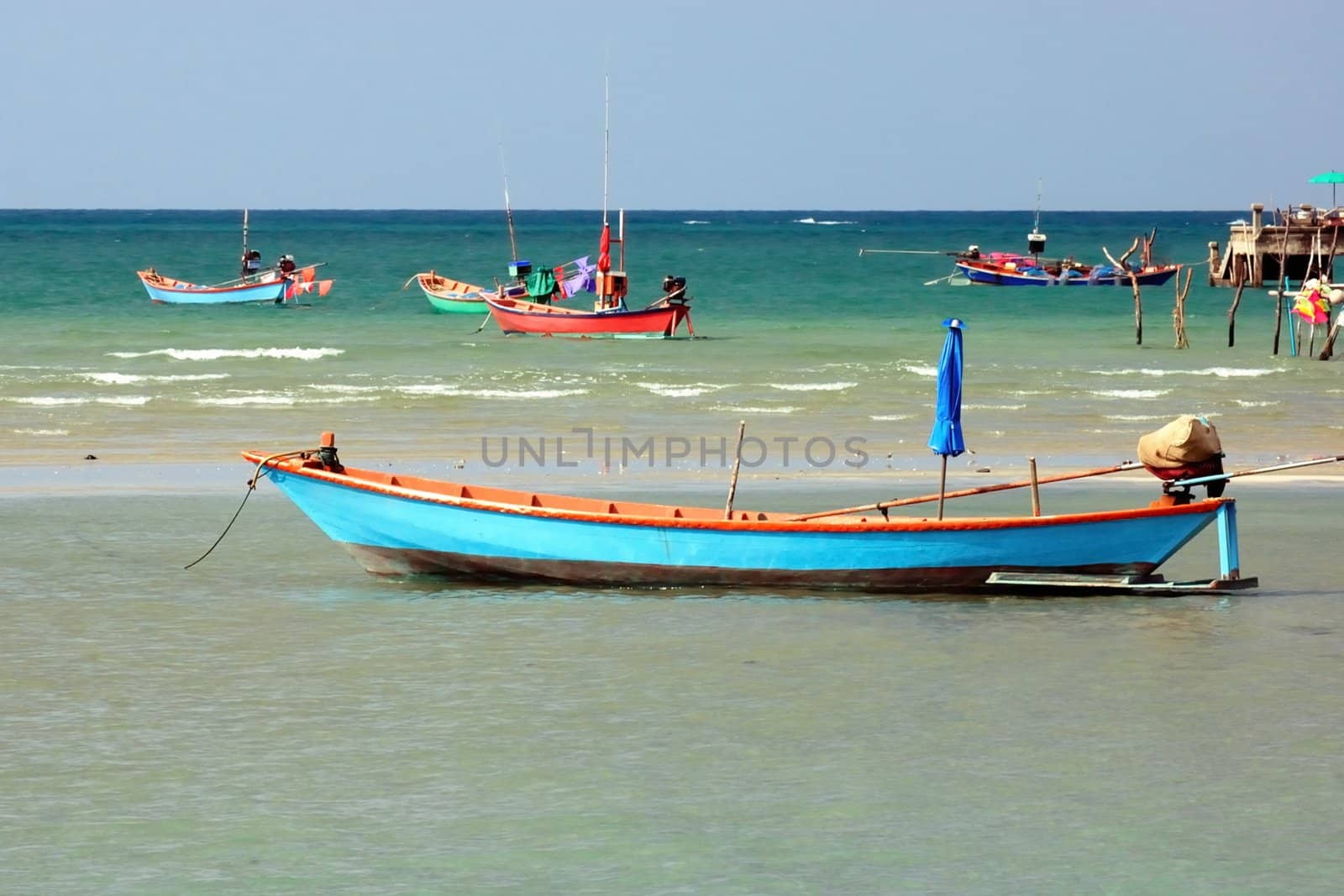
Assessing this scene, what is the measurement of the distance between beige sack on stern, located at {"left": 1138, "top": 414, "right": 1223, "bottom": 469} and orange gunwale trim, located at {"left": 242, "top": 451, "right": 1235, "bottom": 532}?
395mm

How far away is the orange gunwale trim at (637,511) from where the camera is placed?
15.2 metres

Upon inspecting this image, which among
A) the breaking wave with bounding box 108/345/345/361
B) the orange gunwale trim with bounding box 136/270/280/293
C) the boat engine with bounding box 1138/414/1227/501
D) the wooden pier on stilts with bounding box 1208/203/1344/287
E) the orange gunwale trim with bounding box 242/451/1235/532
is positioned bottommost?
the breaking wave with bounding box 108/345/345/361

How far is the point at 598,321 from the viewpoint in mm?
50000

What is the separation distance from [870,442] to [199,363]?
2075 cm

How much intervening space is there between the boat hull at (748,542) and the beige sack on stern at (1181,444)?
1.39 feet

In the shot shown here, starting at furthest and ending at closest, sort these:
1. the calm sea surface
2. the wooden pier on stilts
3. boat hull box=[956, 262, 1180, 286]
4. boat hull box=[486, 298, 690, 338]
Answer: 1. boat hull box=[956, 262, 1180, 286]
2. the wooden pier on stilts
3. boat hull box=[486, 298, 690, 338]
4. the calm sea surface

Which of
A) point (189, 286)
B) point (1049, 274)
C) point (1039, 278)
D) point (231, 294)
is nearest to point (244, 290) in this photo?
point (231, 294)

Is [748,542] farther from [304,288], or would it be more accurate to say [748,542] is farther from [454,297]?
[304,288]

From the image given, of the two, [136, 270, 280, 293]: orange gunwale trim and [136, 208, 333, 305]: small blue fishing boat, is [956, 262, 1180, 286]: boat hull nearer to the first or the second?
[136, 208, 333, 305]: small blue fishing boat

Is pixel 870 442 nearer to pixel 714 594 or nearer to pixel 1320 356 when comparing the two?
pixel 714 594

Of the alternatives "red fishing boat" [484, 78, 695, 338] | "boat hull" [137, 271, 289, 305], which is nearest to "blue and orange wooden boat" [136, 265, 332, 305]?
"boat hull" [137, 271, 289, 305]

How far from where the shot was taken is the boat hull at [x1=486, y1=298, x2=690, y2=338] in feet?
163

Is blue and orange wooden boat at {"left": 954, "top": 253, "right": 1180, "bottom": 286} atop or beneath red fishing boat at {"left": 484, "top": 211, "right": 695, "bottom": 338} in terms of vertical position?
atop

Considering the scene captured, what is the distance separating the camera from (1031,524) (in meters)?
15.2
